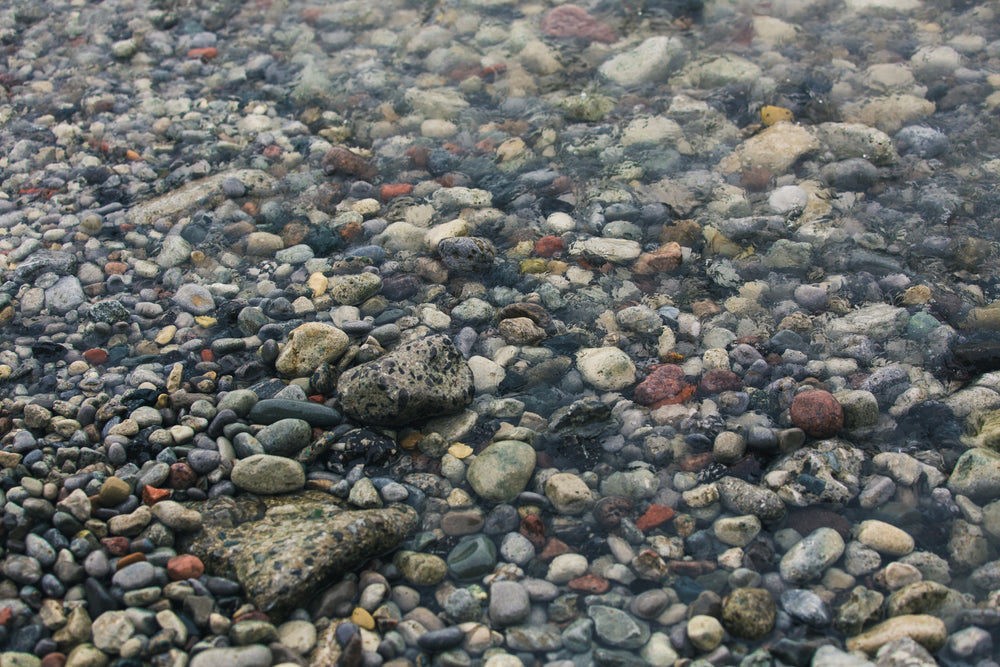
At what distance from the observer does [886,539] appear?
2.99m

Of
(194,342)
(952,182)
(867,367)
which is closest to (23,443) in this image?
(194,342)

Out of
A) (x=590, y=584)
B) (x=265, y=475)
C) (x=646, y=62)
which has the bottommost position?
(x=590, y=584)

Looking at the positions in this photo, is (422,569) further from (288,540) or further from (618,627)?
(618,627)

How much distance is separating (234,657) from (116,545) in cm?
77

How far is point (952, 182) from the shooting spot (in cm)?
484

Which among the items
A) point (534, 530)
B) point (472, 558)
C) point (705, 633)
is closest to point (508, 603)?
point (472, 558)

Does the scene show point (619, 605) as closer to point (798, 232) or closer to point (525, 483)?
point (525, 483)

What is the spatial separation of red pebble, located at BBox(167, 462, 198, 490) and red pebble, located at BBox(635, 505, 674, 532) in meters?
2.06

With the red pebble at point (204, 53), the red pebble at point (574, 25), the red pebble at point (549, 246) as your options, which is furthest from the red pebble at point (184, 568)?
the red pebble at point (574, 25)

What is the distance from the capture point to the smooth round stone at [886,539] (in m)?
2.98

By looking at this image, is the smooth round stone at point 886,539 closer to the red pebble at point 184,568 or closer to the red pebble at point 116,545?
the red pebble at point 184,568

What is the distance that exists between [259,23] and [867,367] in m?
6.47

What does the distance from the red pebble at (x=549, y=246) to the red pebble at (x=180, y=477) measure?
246 cm

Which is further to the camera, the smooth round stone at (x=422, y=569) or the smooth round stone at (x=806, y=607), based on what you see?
the smooth round stone at (x=422, y=569)
